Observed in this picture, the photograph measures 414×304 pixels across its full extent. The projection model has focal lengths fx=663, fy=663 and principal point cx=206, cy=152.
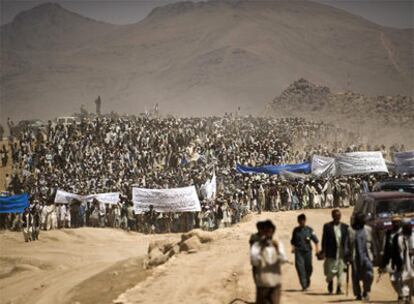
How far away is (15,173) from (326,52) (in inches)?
5265

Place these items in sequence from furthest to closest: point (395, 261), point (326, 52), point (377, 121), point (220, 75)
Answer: point (326, 52) → point (220, 75) → point (377, 121) → point (395, 261)

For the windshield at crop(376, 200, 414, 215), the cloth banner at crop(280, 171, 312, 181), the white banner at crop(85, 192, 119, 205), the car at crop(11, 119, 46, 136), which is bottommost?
the white banner at crop(85, 192, 119, 205)

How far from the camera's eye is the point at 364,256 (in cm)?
1128

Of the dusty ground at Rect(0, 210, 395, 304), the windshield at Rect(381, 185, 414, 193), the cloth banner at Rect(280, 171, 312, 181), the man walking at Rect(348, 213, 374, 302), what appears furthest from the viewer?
the cloth banner at Rect(280, 171, 312, 181)

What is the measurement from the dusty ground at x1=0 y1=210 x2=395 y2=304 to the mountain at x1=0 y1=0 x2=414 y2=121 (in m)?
85.4

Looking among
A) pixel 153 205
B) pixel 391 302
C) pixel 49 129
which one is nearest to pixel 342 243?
pixel 391 302

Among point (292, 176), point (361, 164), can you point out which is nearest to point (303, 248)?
point (292, 176)

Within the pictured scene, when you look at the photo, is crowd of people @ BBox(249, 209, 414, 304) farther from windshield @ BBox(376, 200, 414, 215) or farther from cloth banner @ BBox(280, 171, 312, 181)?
cloth banner @ BBox(280, 171, 312, 181)

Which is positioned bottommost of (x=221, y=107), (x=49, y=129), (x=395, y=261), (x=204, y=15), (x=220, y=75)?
(x=395, y=261)

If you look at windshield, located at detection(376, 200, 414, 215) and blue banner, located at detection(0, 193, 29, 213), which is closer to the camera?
windshield, located at detection(376, 200, 414, 215)

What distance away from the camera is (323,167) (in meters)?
30.0

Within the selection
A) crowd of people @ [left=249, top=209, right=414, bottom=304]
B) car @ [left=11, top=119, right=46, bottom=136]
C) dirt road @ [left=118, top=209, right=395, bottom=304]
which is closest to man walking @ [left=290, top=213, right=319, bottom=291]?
crowd of people @ [left=249, top=209, right=414, bottom=304]

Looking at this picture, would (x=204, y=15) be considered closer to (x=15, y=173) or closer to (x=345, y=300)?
(x=15, y=173)

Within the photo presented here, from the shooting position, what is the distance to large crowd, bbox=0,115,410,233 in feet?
87.0
